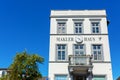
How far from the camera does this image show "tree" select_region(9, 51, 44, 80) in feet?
84.0

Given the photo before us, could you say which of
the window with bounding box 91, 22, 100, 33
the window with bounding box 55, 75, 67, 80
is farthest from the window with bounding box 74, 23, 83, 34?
the window with bounding box 55, 75, 67, 80

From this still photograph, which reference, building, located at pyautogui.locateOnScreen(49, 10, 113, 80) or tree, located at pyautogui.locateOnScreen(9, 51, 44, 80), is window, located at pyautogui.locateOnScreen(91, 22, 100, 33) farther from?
tree, located at pyautogui.locateOnScreen(9, 51, 44, 80)

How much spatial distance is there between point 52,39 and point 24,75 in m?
8.22

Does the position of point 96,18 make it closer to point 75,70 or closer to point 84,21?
point 84,21

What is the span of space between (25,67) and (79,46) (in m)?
9.12

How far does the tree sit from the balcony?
4688mm

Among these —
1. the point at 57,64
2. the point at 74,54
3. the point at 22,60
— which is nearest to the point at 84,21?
the point at 74,54

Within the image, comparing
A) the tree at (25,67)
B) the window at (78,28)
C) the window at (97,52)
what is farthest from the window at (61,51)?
the tree at (25,67)

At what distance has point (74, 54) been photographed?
3161cm

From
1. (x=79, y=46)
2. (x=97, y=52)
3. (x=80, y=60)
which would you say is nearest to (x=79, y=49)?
(x=79, y=46)

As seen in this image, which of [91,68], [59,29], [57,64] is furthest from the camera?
[59,29]

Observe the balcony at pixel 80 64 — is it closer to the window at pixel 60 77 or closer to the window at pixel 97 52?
the window at pixel 60 77

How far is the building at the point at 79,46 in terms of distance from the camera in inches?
1192

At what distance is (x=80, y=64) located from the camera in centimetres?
2945
